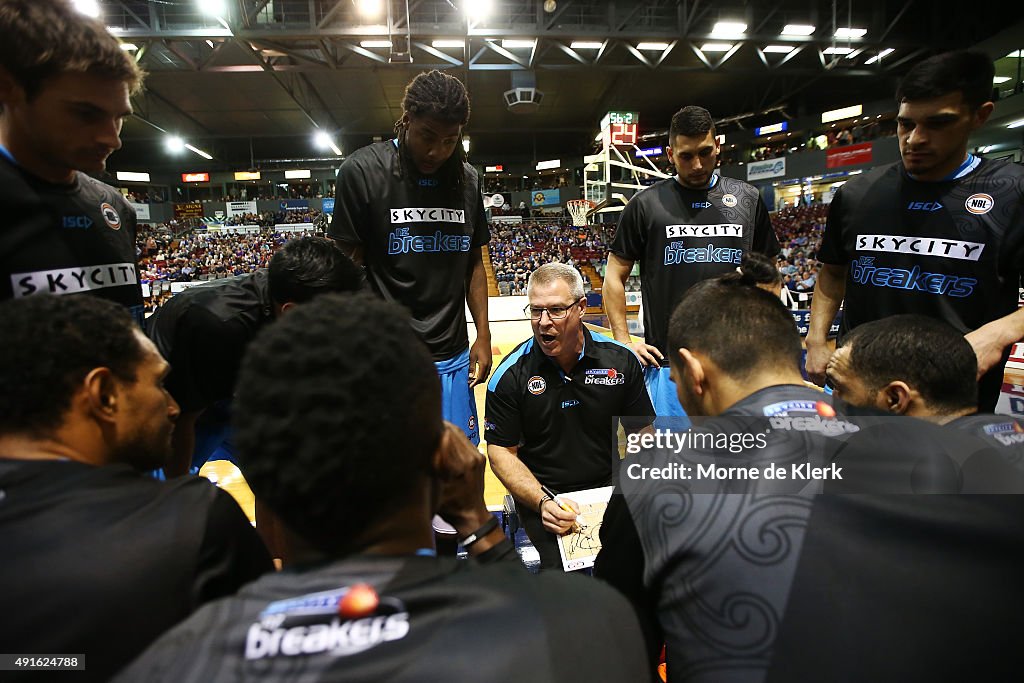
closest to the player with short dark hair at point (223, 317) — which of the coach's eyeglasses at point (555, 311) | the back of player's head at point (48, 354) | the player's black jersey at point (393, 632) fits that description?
the back of player's head at point (48, 354)

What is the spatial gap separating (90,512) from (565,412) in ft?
6.53

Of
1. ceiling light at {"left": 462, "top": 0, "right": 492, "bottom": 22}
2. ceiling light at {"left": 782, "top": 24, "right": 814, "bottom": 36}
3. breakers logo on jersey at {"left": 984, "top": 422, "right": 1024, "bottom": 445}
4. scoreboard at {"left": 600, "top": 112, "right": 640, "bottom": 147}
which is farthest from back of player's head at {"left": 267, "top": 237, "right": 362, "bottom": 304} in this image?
scoreboard at {"left": 600, "top": 112, "right": 640, "bottom": 147}

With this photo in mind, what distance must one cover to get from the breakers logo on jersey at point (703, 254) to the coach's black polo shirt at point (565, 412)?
0.68 meters

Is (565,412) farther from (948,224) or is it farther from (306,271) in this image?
(948,224)

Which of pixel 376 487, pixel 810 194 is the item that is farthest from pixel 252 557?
pixel 810 194

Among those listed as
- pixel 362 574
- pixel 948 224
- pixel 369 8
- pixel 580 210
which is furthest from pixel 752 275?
pixel 580 210

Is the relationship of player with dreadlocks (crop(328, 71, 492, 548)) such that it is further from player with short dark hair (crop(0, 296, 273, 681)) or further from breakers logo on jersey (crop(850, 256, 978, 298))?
breakers logo on jersey (crop(850, 256, 978, 298))

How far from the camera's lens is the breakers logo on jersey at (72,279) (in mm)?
1608

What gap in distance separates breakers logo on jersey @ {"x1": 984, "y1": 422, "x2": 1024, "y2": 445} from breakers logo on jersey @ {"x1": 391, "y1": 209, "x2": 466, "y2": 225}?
2.11m

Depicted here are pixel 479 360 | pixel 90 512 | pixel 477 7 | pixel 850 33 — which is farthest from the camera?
pixel 850 33

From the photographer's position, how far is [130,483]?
39.4 inches

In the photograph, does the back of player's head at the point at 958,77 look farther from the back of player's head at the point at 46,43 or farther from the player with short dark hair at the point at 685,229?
the back of player's head at the point at 46,43

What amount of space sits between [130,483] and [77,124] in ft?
4.09

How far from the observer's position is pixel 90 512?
3.05 ft
